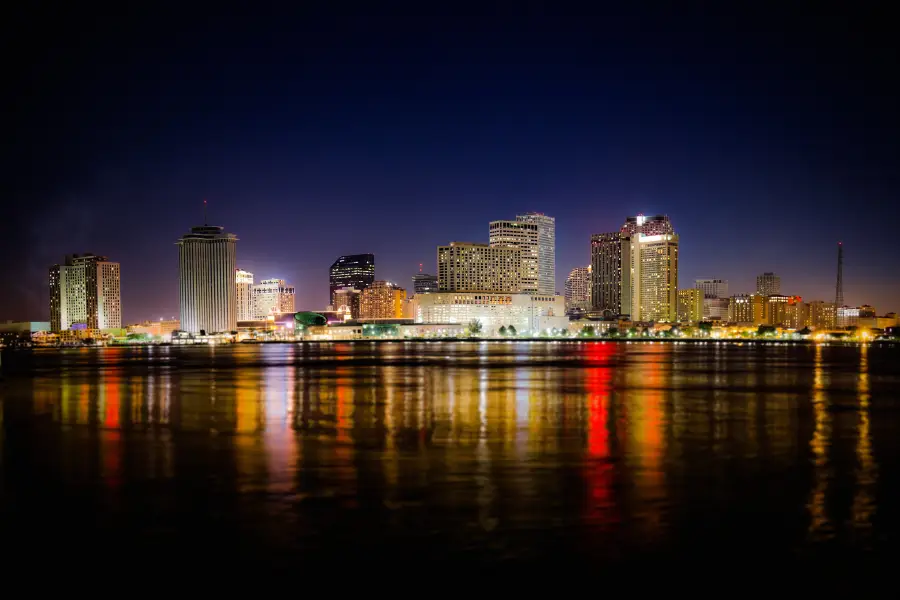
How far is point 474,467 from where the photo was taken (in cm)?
2052

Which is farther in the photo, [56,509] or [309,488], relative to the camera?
[309,488]

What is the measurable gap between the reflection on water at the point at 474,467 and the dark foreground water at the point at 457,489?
0.08 m

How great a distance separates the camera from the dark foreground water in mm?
12727

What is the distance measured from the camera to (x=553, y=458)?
22.0m

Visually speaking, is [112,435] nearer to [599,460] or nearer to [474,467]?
[474,467]

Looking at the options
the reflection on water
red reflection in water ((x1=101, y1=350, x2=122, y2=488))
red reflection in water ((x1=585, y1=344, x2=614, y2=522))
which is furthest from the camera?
red reflection in water ((x1=101, y1=350, x2=122, y2=488))

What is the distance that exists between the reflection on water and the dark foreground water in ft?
0.26

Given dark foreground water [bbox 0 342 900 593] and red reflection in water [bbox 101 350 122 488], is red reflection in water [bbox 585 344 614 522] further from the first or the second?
red reflection in water [bbox 101 350 122 488]

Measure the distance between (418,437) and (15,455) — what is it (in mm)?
12971

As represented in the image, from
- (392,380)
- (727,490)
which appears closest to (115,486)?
(727,490)

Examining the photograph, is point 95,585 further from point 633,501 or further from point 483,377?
point 483,377

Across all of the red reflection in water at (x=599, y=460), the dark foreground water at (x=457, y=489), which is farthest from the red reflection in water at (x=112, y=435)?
the red reflection in water at (x=599, y=460)

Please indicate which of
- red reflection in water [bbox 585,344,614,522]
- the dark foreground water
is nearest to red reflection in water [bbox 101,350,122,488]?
the dark foreground water

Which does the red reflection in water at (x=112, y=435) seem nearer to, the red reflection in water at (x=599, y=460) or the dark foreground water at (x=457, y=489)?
the dark foreground water at (x=457, y=489)
